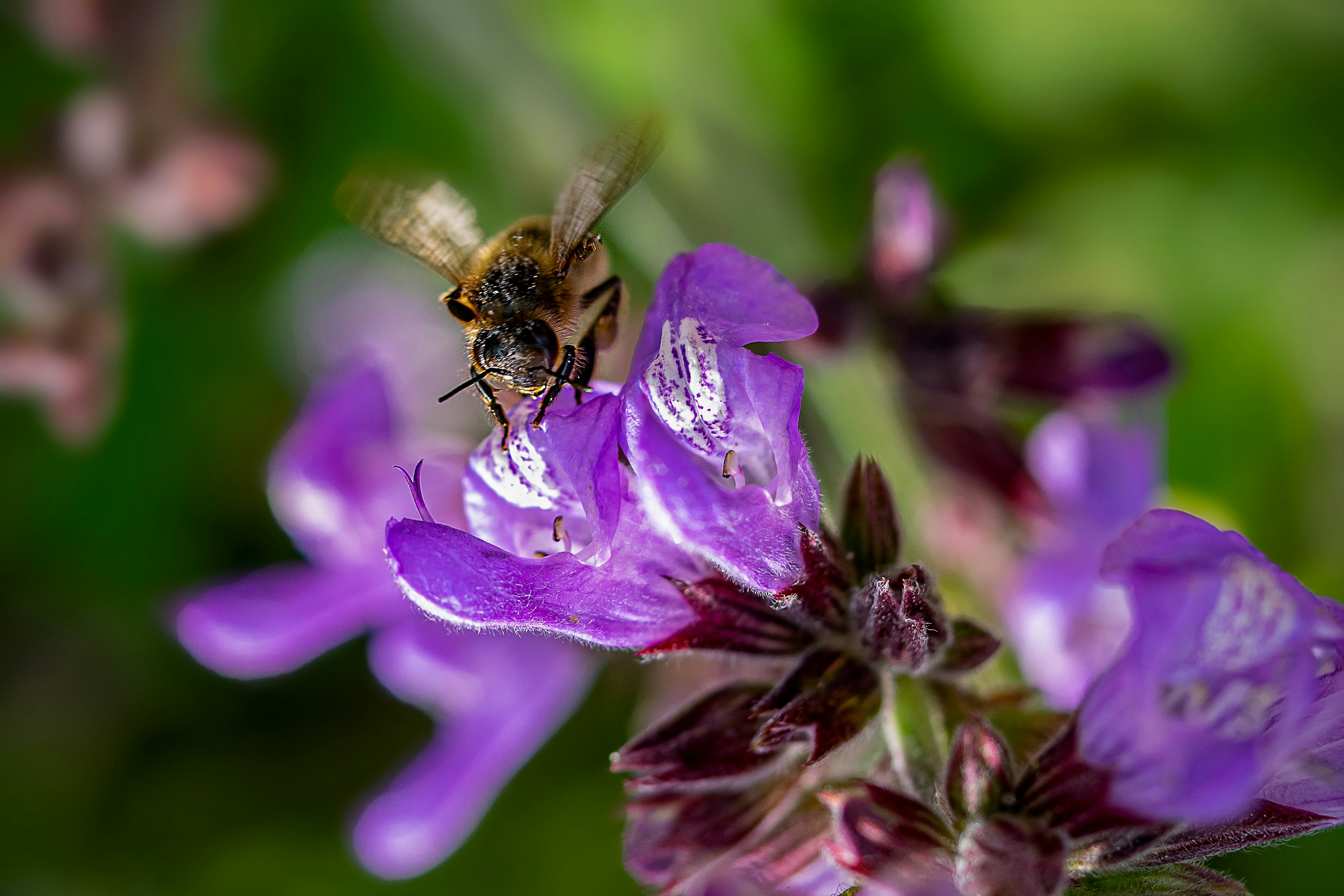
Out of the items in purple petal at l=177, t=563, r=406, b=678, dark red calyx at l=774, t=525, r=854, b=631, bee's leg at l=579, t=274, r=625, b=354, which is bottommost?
purple petal at l=177, t=563, r=406, b=678

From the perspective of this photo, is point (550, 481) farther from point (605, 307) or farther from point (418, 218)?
point (418, 218)

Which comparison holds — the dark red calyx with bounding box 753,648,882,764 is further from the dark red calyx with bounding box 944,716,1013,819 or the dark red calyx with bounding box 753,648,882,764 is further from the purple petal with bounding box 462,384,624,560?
the purple petal with bounding box 462,384,624,560

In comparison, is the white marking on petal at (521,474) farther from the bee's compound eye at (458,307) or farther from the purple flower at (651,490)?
the bee's compound eye at (458,307)

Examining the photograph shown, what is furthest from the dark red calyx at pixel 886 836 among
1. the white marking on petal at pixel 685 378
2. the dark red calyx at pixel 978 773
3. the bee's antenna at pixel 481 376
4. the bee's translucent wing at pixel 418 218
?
the bee's translucent wing at pixel 418 218

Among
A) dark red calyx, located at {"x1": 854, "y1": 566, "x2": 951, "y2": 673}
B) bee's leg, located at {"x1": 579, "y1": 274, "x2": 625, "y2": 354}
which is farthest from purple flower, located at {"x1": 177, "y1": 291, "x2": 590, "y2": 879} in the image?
dark red calyx, located at {"x1": 854, "y1": 566, "x2": 951, "y2": 673}

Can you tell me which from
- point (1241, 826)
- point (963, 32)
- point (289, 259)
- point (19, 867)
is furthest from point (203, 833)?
point (963, 32)

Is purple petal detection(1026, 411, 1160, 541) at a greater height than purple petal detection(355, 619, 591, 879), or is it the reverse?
purple petal detection(1026, 411, 1160, 541)

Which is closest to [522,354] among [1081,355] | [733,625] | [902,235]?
[733,625]
